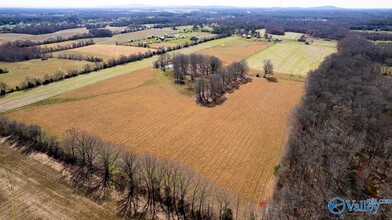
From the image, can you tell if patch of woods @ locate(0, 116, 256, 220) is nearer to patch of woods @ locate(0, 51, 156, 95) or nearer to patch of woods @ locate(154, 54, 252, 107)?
patch of woods @ locate(154, 54, 252, 107)

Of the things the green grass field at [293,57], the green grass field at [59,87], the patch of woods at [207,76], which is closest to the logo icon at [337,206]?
the patch of woods at [207,76]

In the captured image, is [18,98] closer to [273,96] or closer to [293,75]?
[273,96]

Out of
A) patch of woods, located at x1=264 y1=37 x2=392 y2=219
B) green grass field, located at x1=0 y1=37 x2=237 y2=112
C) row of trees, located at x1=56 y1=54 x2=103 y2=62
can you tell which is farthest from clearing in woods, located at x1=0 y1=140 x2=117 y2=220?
row of trees, located at x1=56 y1=54 x2=103 y2=62

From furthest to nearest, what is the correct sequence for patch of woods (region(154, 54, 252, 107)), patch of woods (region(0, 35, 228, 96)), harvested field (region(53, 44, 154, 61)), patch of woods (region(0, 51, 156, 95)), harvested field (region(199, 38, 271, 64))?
harvested field (region(53, 44, 154, 61))
harvested field (region(199, 38, 271, 64))
patch of woods (region(0, 35, 228, 96))
patch of woods (region(0, 51, 156, 95))
patch of woods (region(154, 54, 252, 107))

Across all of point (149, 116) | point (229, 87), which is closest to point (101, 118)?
point (149, 116)

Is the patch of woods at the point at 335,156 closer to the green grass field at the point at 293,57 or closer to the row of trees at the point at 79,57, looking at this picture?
the green grass field at the point at 293,57

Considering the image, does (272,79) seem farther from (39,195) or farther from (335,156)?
(39,195)

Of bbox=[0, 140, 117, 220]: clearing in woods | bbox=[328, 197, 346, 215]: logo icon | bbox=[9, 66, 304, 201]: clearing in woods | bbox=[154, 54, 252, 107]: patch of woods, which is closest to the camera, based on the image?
bbox=[328, 197, 346, 215]: logo icon
